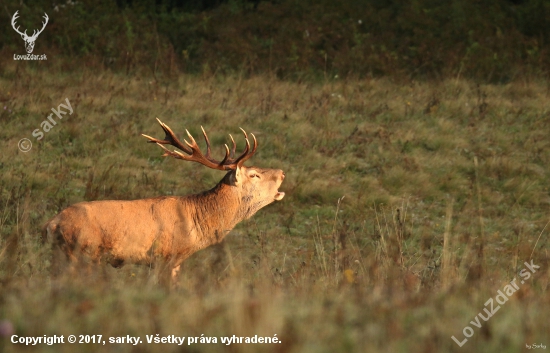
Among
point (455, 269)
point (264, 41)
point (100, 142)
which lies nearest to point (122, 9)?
point (264, 41)

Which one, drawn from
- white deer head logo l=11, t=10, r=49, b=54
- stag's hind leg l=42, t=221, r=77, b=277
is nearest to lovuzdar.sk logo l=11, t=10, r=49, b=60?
white deer head logo l=11, t=10, r=49, b=54

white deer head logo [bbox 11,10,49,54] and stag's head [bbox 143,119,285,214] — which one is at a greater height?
white deer head logo [bbox 11,10,49,54]

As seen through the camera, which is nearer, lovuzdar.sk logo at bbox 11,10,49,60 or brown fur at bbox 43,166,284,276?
brown fur at bbox 43,166,284,276

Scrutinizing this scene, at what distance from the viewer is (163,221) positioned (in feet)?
22.5

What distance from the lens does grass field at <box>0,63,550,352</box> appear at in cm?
362

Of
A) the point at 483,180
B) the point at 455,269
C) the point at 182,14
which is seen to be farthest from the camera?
the point at 182,14

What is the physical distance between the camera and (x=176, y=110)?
474 inches

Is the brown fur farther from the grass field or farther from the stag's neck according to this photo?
the grass field

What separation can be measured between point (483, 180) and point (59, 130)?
5271 mm

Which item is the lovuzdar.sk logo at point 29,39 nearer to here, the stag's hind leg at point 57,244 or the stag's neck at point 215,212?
the stag's neck at point 215,212

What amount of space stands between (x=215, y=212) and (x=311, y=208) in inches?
97.0

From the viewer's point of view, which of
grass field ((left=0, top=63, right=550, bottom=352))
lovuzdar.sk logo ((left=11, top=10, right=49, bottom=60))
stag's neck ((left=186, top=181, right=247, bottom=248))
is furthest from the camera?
lovuzdar.sk logo ((left=11, top=10, right=49, bottom=60))

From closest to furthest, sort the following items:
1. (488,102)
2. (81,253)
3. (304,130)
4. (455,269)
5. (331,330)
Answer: (331,330) → (455,269) → (81,253) → (304,130) → (488,102)

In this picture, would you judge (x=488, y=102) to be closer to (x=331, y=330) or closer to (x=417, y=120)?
(x=417, y=120)
